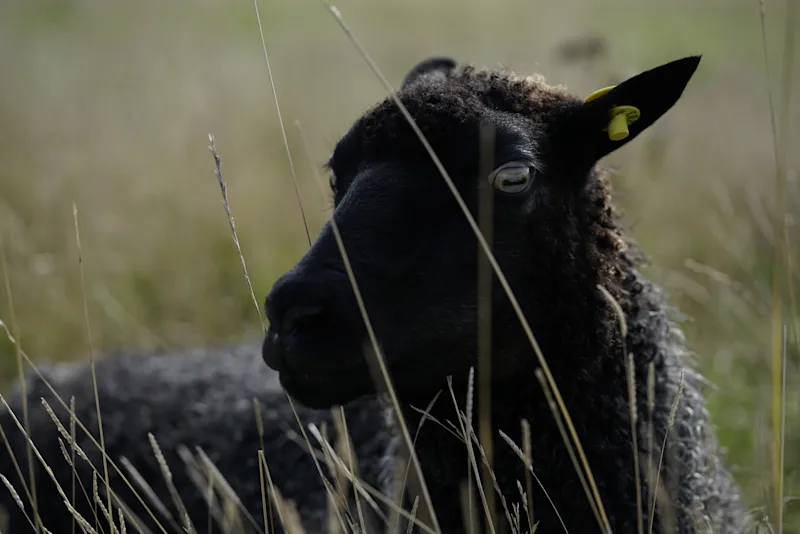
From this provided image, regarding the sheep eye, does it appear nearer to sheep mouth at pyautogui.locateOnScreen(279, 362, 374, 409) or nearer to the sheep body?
sheep mouth at pyautogui.locateOnScreen(279, 362, 374, 409)

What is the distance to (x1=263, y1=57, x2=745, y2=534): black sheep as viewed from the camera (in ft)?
8.96

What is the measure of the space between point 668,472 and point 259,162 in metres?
7.49

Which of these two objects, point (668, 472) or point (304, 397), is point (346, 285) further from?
point (668, 472)

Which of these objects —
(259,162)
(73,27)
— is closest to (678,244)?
(259,162)

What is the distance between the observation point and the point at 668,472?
3111 millimetres

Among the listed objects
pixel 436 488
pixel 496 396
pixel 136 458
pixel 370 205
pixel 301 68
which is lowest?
pixel 136 458

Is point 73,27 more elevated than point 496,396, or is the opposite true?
point 73,27

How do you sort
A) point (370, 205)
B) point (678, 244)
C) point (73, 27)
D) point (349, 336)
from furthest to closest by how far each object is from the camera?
point (73, 27) → point (678, 244) → point (370, 205) → point (349, 336)

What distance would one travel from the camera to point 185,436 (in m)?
4.51

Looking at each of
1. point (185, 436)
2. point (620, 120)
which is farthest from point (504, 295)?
point (185, 436)

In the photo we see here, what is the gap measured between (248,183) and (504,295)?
6651 mm

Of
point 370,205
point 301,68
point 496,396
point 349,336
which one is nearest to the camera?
point 349,336

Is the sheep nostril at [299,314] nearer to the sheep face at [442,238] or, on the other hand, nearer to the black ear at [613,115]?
the sheep face at [442,238]

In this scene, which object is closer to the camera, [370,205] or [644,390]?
[370,205]
